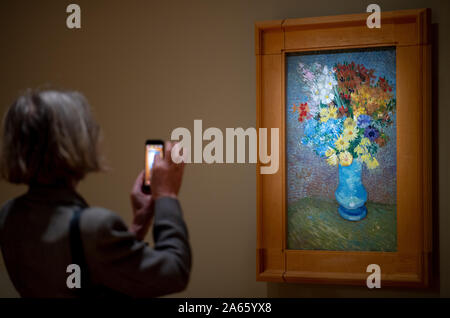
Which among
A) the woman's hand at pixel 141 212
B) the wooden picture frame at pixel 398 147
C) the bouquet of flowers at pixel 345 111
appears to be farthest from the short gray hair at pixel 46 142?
the bouquet of flowers at pixel 345 111

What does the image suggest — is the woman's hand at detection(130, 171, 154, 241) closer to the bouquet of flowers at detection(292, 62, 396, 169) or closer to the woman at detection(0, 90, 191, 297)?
the woman at detection(0, 90, 191, 297)

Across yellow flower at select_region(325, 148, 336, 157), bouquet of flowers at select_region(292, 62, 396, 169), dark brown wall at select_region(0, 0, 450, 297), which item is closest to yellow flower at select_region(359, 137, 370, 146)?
bouquet of flowers at select_region(292, 62, 396, 169)

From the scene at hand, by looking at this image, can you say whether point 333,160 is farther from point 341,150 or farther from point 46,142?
point 46,142

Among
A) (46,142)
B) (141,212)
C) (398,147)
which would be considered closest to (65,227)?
(46,142)

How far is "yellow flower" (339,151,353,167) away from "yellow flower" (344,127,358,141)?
74 mm

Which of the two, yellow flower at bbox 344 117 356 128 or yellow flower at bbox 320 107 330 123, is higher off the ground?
yellow flower at bbox 320 107 330 123

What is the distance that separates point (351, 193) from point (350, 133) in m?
0.30

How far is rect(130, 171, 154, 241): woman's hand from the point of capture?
1.35 meters

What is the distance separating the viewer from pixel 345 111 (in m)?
2.33

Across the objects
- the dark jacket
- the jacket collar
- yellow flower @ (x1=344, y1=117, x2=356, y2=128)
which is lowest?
the dark jacket

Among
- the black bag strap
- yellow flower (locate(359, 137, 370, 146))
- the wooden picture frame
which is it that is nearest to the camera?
the black bag strap

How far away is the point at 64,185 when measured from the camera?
1.08 m

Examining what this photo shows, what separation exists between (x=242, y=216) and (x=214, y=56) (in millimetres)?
892
